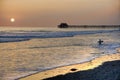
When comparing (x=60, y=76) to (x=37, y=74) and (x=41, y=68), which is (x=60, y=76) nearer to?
(x=37, y=74)

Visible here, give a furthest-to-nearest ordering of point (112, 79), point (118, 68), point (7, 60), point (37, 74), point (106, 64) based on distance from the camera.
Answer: point (7, 60) < point (106, 64) < point (118, 68) < point (37, 74) < point (112, 79)

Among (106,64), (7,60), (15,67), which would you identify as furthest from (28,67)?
(106,64)

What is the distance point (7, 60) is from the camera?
65.4ft

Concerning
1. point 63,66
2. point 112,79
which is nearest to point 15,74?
point 63,66

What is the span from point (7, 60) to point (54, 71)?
5315 mm

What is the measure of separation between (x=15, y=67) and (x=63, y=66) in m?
2.68

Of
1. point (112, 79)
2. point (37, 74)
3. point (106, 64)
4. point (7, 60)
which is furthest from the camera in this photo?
point (7, 60)

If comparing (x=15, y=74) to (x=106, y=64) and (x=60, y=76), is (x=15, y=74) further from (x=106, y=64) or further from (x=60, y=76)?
(x=106, y=64)

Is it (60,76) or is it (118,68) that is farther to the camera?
(118,68)

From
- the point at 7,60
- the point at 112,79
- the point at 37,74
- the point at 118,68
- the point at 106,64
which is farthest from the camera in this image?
the point at 7,60

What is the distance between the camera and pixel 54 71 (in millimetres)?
15633

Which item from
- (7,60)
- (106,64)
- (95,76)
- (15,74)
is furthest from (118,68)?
(7,60)

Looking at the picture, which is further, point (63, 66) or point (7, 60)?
point (7, 60)

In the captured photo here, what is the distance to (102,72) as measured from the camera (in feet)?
49.6
